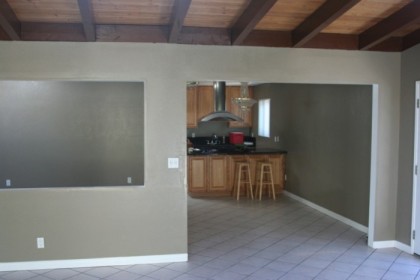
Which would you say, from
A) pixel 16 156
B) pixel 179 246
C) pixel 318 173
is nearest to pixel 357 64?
pixel 318 173

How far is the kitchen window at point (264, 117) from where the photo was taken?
891cm

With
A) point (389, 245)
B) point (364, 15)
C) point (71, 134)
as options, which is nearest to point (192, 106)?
point (71, 134)

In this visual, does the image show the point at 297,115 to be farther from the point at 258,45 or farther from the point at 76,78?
the point at 76,78

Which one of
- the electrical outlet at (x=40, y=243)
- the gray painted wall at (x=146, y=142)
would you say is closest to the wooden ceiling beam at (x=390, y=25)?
the gray painted wall at (x=146, y=142)

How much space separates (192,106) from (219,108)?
2.87ft

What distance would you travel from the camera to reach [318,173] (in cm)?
657

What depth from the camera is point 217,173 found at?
7.54m

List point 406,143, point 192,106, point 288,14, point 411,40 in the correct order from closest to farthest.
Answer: point 288,14 → point 411,40 → point 406,143 → point 192,106

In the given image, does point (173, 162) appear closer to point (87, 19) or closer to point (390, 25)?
point (87, 19)

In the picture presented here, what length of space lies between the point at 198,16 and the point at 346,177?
339cm

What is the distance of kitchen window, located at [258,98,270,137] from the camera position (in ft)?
29.2

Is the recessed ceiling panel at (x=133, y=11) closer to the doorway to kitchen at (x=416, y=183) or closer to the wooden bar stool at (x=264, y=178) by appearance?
the doorway to kitchen at (x=416, y=183)

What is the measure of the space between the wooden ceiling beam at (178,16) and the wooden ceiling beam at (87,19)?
0.74 metres

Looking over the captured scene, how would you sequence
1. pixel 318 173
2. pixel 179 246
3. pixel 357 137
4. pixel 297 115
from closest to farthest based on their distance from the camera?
pixel 179 246 → pixel 357 137 → pixel 318 173 → pixel 297 115
